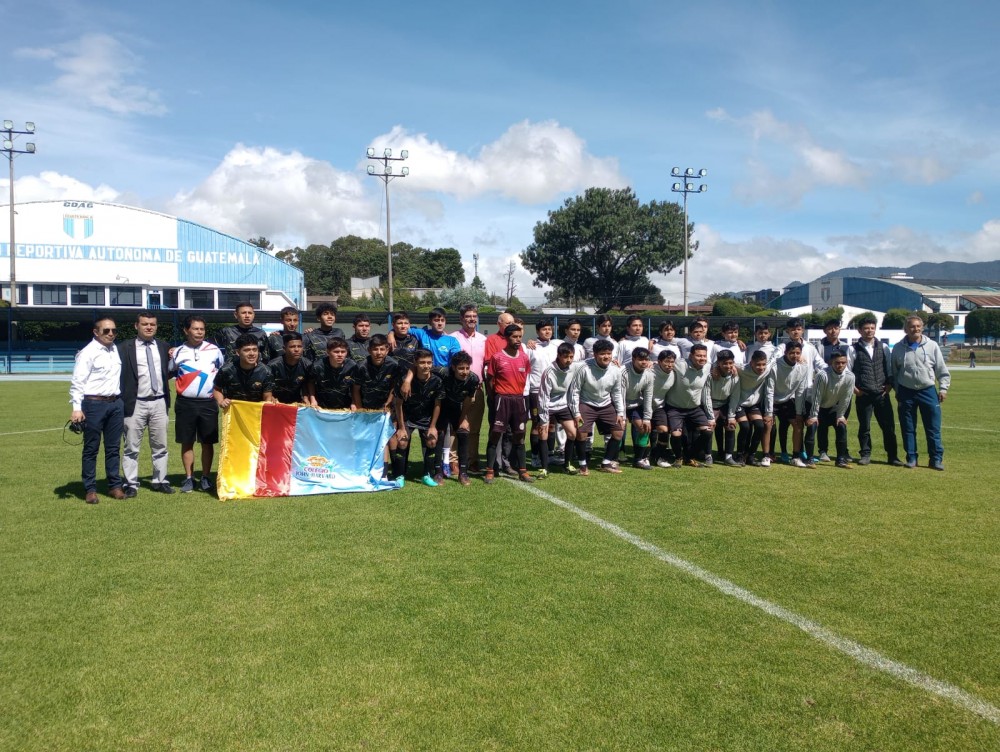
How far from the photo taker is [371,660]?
369 cm

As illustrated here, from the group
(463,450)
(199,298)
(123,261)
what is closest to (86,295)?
(123,261)

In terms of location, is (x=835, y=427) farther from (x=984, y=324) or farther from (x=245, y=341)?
(x=984, y=324)

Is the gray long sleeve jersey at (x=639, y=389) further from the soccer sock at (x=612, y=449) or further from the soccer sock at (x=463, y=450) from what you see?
the soccer sock at (x=463, y=450)

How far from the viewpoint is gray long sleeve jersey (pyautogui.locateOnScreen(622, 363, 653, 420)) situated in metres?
8.71

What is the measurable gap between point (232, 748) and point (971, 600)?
4.37 meters

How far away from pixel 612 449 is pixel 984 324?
201 ft

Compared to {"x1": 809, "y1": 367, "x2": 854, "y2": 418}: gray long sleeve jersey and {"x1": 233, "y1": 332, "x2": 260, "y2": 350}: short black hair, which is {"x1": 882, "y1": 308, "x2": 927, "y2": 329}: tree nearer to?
{"x1": 809, "y1": 367, "x2": 854, "y2": 418}: gray long sleeve jersey

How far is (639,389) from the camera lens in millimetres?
8781

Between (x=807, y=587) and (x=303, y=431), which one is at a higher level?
(x=303, y=431)

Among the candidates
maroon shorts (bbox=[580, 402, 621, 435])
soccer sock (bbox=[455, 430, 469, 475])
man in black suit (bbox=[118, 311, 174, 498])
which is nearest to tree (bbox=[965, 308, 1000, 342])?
maroon shorts (bbox=[580, 402, 621, 435])

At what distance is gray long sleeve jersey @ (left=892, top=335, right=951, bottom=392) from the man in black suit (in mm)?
8932

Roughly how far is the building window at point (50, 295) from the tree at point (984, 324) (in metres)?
67.8

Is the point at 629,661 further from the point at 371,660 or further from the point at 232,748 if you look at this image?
the point at 232,748

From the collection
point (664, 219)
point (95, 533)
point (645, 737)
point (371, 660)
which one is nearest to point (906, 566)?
point (645, 737)
